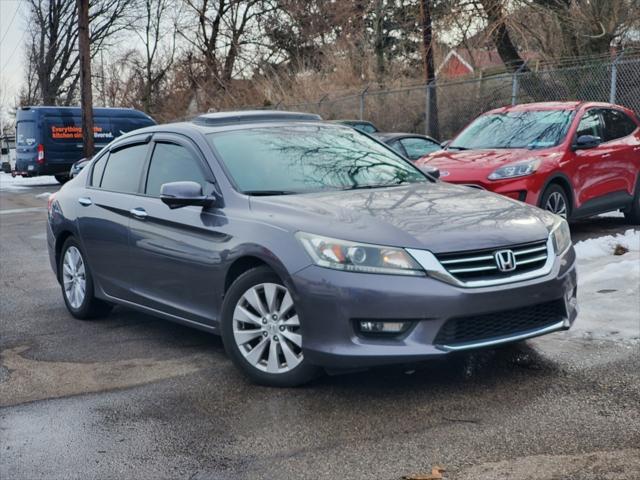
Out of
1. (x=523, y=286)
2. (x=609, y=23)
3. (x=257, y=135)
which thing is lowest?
(x=523, y=286)

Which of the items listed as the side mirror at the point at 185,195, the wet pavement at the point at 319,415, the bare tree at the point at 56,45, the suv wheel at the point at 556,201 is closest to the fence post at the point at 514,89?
the suv wheel at the point at 556,201

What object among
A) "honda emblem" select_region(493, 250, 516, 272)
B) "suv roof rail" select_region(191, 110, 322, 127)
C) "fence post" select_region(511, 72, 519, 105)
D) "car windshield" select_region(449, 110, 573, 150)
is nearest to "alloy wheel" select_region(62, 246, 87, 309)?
"suv roof rail" select_region(191, 110, 322, 127)

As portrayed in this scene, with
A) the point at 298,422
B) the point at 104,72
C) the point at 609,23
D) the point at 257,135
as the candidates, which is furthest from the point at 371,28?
the point at 104,72

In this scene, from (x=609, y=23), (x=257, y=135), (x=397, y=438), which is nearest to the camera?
(x=397, y=438)

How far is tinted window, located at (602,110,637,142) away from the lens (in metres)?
10.5

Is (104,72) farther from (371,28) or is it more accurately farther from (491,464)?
(491,464)

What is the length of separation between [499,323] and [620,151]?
6.68 m

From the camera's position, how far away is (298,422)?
4.27m

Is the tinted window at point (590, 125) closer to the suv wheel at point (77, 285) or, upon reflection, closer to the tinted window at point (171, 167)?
the tinted window at point (171, 167)

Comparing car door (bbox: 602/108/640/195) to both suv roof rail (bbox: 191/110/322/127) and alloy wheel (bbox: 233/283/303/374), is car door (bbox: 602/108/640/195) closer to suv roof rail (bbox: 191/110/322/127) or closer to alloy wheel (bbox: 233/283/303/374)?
suv roof rail (bbox: 191/110/322/127)

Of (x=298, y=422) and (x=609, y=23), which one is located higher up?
(x=609, y=23)

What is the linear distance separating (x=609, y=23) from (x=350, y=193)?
14188mm

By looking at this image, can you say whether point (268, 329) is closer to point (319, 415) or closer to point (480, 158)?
point (319, 415)

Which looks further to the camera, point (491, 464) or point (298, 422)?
point (298, 422)
